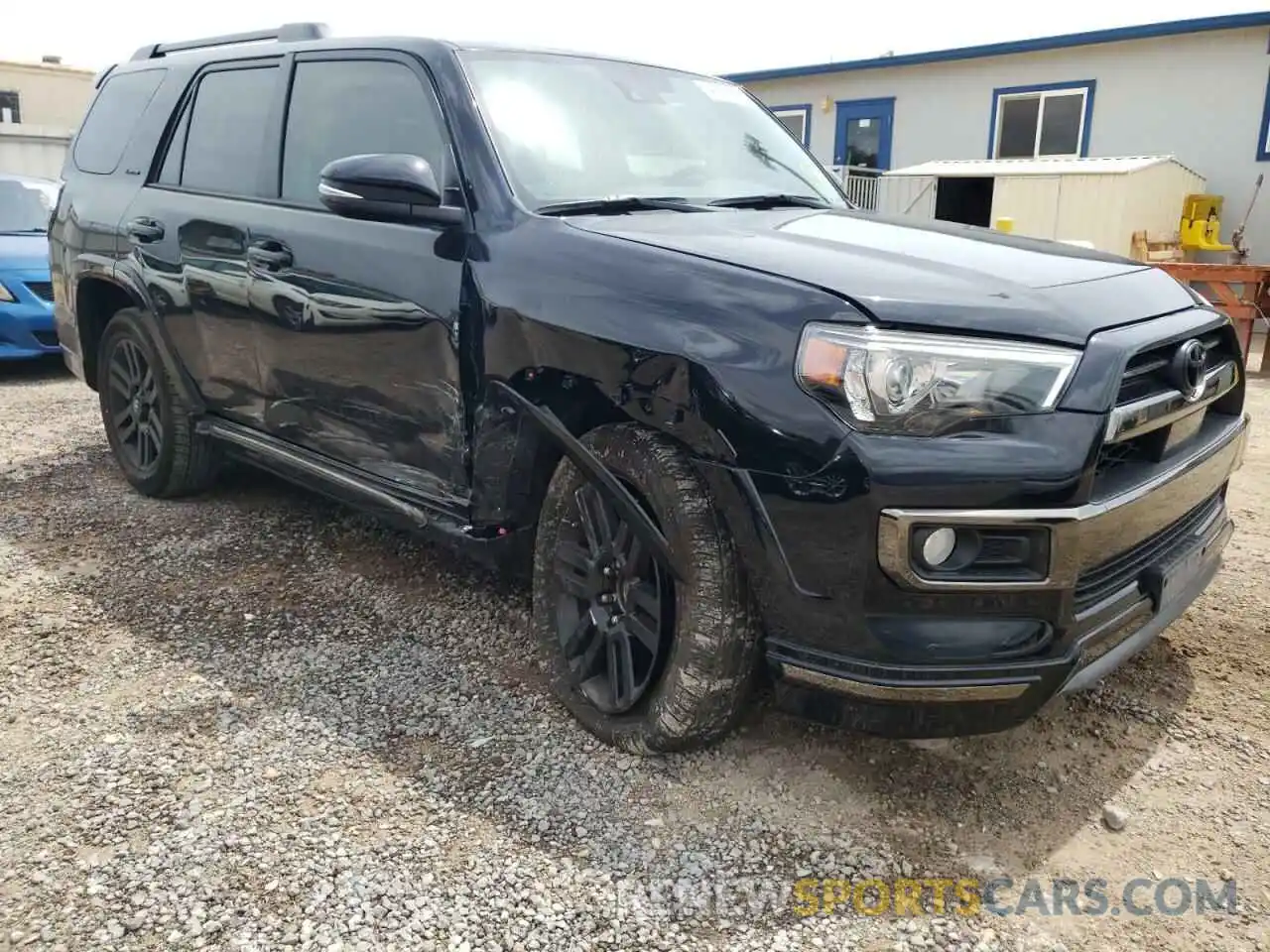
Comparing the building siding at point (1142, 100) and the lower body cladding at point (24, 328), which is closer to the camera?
the lower body cladding at point (24, 328)

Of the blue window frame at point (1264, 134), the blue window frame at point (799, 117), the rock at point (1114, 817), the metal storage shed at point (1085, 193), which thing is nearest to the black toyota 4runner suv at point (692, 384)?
the rock at point (1114, 817)

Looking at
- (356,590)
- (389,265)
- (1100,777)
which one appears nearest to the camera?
(1100,777)

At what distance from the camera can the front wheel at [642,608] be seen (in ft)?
7.96

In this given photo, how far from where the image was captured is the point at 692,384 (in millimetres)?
2365

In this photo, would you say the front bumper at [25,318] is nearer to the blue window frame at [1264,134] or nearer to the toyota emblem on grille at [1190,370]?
the toyota emblem on grille at [1190,370]

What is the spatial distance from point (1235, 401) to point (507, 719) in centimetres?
230

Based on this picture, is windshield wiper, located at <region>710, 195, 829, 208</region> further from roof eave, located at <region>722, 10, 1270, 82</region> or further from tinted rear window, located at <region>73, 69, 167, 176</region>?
roof eave, located at <region>722, 10, 1270, 82</region>

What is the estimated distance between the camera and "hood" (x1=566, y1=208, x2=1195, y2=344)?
222 cm

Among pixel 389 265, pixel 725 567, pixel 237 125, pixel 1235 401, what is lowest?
pixel 725 567

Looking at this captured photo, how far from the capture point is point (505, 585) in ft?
12.8

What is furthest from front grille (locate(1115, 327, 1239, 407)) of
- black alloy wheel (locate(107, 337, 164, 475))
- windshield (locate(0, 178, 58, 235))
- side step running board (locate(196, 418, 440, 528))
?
windshield (locate(0, 178, 58, 235))

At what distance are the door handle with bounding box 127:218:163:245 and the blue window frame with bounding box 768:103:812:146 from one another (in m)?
14.8

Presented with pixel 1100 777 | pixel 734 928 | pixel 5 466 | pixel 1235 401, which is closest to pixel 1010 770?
pixel 1100 777

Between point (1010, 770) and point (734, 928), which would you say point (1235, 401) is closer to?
point (1010, 770)
